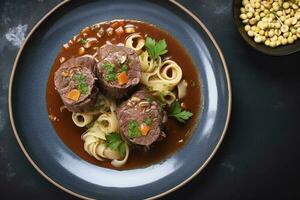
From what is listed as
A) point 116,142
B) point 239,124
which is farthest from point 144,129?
point 239,124

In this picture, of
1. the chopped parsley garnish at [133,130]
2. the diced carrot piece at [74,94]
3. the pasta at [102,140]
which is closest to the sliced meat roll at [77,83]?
the diced carrot piece at [74,94]

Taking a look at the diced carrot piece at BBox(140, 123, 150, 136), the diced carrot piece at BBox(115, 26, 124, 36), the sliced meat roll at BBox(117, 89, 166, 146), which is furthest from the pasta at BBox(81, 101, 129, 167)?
the diced carrot piece at BBox(115, 26, 124, 36)

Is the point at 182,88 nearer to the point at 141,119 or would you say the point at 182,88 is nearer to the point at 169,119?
the point at 169,119

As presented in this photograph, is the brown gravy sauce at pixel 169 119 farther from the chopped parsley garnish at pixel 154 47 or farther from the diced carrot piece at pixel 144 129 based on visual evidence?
the diced carrot piece at pixel 144 129

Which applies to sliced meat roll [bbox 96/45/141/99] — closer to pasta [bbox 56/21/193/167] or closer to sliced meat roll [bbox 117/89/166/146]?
pasta [bbox 56/21/193/167]

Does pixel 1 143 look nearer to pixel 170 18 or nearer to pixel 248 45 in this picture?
pixel 170 18

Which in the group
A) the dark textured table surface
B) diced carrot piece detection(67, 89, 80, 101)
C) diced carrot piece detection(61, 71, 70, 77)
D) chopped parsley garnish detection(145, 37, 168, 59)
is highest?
diced carrot piece detection(61, 71, 70, 77)
